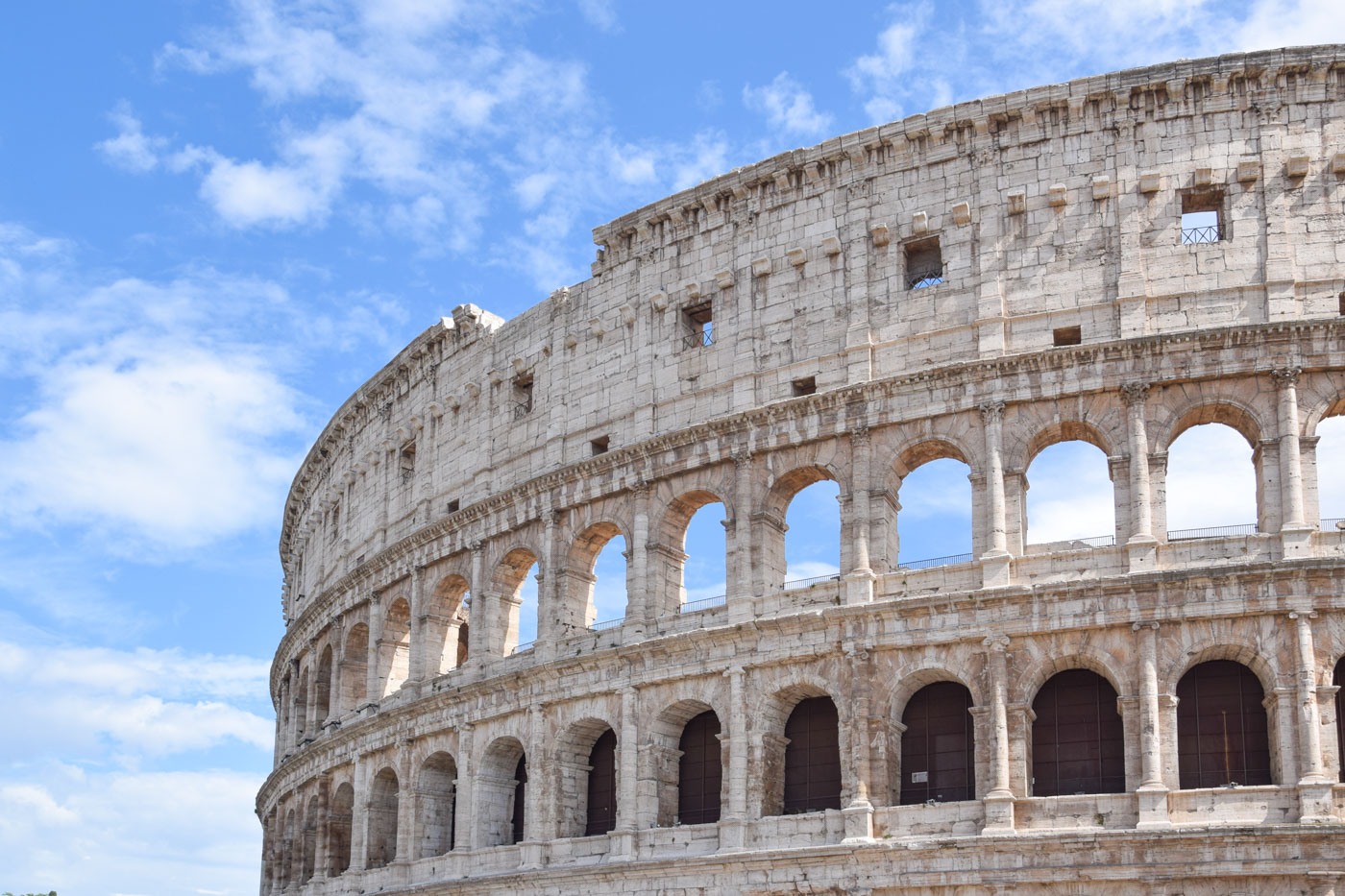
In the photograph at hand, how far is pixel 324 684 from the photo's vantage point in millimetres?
44594

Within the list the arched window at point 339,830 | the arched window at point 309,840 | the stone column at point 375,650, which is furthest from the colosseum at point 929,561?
the arched window at point 309,840

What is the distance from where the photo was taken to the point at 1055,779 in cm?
2834

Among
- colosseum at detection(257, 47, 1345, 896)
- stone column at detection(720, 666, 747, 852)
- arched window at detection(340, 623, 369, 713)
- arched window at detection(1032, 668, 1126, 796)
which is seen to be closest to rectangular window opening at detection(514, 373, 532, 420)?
→ colosseum at detection(257, 47, 1345, 896)

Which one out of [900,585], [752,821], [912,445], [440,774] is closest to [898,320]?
[912,445]

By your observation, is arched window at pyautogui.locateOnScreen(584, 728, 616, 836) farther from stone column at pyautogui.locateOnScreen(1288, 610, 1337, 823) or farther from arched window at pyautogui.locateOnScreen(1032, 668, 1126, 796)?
stone column at pyautogui.locateOnScreen(1288, 610, 1337, 823)

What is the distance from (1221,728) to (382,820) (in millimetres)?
18934

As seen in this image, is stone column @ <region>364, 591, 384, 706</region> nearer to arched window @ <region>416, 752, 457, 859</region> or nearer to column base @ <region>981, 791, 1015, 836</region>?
arched window @ <region>416, 752, 457, 859</region>

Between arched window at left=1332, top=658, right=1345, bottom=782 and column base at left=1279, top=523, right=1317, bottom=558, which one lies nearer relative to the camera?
arched window at left=1332, top=658, right=1345, bottom=782

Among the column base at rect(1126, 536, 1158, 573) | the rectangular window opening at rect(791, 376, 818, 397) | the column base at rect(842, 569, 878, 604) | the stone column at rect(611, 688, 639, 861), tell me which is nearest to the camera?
the column base at rect(1126, 536, 1158, 573)

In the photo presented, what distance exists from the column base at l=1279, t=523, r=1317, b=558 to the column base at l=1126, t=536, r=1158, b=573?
1.95m

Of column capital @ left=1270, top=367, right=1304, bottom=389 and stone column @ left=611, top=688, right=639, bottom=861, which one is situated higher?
column capital @ left=1270, top=367, right=1304, bottom=389

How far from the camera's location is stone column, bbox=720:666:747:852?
2991cm

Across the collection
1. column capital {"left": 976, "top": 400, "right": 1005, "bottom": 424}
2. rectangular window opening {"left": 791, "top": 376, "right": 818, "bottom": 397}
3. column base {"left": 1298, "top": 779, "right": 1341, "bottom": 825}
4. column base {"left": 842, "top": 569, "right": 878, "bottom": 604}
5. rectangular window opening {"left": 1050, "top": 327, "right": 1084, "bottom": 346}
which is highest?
rectangular window opening {"left": 1050, "top": 327, "right": 1084, "bottom": 346}

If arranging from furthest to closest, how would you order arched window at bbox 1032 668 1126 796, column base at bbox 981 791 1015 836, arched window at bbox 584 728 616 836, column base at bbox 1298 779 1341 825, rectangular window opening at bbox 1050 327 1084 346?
arched window at bbox 584 728 616 836
rectangular window opening at bbox 1050 327 1084 346
arched window at bbox 1032 668 1126 796
column base at bbox 981 791 1015 836
column base at bbox 1298 779 1341 825
